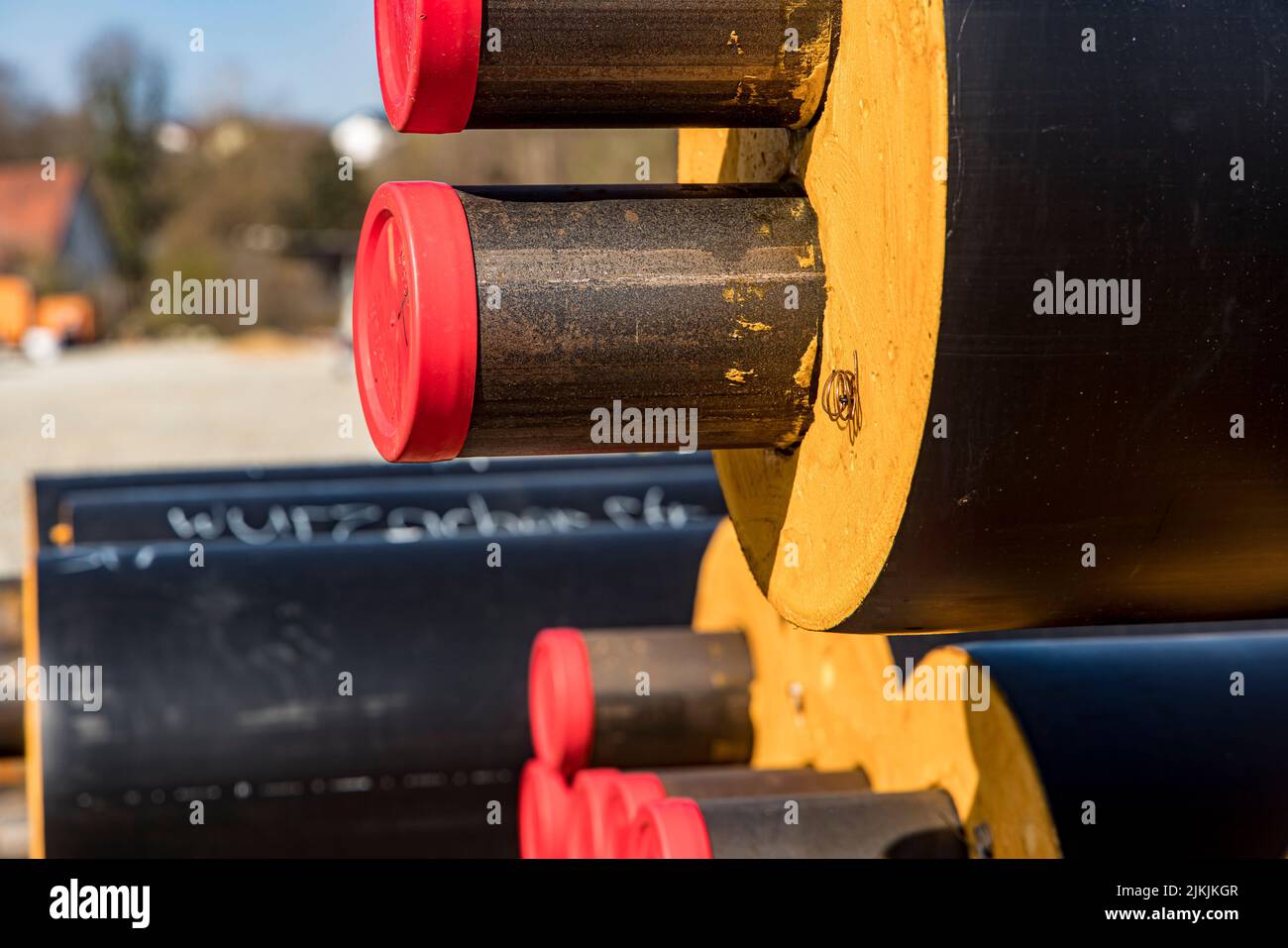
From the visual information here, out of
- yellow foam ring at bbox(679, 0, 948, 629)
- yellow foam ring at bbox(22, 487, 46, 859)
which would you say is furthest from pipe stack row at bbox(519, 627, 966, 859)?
yellow foam ring at bbox(22, 487, 46, 859)

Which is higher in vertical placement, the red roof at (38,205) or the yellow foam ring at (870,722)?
the red roof at (38,205)

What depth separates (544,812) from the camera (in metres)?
2.88

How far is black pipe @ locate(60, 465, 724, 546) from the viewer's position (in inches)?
189

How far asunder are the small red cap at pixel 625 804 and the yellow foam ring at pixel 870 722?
0.36m

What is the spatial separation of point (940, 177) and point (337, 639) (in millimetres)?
2406

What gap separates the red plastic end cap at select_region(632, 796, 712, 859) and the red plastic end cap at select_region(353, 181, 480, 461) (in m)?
0.81

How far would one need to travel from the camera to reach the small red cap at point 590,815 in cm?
242

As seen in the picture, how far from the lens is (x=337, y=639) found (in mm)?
3318

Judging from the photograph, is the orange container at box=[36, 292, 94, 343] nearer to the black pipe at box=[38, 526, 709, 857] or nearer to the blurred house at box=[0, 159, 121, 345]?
the blurred house at box=[0, 159, 121, 345]

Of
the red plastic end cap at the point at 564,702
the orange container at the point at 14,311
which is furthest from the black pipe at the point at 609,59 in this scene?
→ the orange container at the point at 14,311

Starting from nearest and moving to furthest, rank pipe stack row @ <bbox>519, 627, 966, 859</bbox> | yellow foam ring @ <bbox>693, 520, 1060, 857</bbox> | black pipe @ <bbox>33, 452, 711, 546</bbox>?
yellow foam ring @ <bbox>693, 520, 1060, 857</bbox>
pipe stack row @ <bbox>519, 627, 966, 859</bbox>
black pipe @ <bbox>33, 452, 711, 546</bbox>

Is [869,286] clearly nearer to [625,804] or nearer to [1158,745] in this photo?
[1158,745]

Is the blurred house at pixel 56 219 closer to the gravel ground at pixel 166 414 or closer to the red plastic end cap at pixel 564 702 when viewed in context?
the gravel ground at pixel 166 414

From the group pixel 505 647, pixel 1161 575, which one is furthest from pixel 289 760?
pixel 1161 575
